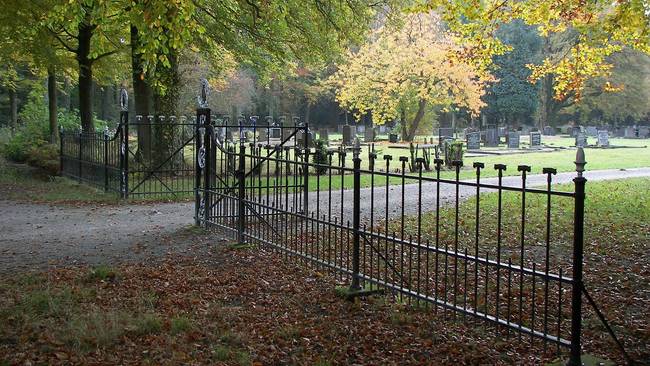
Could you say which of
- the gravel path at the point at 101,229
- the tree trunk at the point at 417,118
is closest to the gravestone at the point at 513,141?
the tree trunk at the point at 417,118

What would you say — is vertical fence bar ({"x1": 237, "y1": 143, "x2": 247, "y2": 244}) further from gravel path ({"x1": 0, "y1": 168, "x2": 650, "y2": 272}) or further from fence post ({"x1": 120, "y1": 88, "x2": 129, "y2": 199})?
fence post ({"x1": 120, "y1": 88, "x2": 129, "y2": 199})

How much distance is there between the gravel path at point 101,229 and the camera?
28.6 ft

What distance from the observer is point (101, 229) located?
430 inches

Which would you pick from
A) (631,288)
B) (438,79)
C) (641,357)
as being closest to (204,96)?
(631,288)

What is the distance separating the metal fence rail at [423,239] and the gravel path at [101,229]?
18.2 inches

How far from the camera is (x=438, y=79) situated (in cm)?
3647

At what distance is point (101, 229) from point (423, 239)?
5442 millimetres

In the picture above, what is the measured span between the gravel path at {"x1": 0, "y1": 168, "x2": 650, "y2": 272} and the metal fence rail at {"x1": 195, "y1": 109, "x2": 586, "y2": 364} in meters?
0.46

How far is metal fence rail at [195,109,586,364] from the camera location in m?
4.99

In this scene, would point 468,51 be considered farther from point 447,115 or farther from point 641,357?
point 447,115

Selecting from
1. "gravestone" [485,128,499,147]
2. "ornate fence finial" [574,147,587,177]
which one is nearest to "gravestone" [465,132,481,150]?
"gravestone" [485,128,499,147]

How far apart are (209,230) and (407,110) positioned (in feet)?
99.6

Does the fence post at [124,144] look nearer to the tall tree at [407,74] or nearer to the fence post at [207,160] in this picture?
the fence post at [207,160]

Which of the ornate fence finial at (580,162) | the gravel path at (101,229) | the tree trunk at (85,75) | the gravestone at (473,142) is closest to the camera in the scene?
the ornate fence finial at (580,162)
